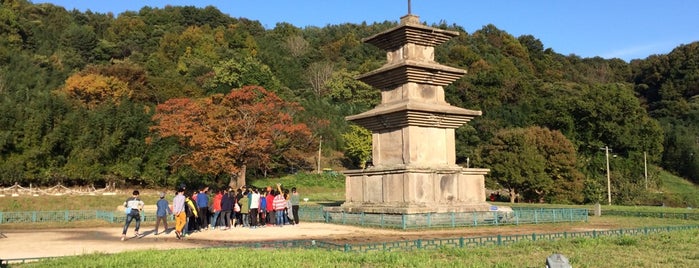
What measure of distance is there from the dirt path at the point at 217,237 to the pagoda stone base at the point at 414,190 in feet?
6.31

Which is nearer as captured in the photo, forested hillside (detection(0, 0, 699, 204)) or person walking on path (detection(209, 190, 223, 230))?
person walking on path (detection(209, 190, 223, 230))

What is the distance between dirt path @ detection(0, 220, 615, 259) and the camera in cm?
1436

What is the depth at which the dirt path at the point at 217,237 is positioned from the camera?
14359mm

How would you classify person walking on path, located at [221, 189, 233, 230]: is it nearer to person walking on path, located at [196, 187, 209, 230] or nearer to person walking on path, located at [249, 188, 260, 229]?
person walking on path, located at [196, 187, 209, 230]

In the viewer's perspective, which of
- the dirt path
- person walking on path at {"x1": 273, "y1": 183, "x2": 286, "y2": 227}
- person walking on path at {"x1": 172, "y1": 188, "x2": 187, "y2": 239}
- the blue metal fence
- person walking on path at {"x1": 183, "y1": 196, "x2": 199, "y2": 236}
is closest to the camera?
the dirt path

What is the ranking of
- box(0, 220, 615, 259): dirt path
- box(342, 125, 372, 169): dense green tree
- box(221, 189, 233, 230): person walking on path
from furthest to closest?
box(342, 125, 372, 169): dense green tree, box(221, 189, 233, 230): person walking on path, box(0, 220, 615, 259): dirt path

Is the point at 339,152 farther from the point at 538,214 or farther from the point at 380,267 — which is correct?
the point at 380,267

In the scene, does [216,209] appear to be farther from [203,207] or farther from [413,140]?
[413,140]

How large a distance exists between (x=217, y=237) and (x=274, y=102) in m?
30.9

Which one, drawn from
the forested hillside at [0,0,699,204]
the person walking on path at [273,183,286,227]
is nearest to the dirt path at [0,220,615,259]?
the person walking on path at [273,183,286,227]

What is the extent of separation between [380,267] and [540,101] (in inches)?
2802

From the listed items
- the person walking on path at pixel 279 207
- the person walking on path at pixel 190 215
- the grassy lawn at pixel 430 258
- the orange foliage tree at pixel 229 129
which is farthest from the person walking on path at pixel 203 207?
the orange foliage tree at pixel 229 129

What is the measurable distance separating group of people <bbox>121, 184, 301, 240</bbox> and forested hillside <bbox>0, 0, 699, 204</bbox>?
76.8 feet

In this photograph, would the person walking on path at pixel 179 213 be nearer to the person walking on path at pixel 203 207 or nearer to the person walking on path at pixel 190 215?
the person walking on path at pixel 190 215
